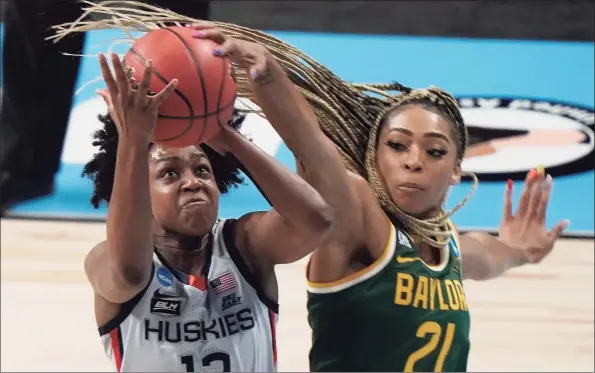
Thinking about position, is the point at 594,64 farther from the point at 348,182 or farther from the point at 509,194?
the point at 348,182

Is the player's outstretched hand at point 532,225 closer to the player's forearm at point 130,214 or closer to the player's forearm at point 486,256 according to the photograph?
the player's forearm at point 486,256

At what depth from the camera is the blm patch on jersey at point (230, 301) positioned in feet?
4.09

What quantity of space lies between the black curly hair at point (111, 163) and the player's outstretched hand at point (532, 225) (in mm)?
738

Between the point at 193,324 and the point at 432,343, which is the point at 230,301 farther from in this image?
the point at 432,343

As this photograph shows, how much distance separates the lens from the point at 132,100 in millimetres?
944

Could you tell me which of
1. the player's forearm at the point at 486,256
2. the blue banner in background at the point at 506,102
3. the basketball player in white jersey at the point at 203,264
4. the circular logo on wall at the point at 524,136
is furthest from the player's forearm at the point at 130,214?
the circular logo on wall at the point at 524,136

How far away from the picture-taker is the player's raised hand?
1058 mm

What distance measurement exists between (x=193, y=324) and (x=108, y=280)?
0.16 meters

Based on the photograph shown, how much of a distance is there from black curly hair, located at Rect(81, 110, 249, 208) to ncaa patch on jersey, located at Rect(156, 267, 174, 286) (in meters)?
0.17

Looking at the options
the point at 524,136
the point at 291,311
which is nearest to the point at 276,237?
the point at 291,311

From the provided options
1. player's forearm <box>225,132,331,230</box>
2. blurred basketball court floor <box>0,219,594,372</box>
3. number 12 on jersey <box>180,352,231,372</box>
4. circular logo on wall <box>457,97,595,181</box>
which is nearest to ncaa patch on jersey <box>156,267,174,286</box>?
number 12 on jersey <box>180,352,231,372</box>

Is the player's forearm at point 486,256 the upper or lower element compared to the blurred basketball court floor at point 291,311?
upper

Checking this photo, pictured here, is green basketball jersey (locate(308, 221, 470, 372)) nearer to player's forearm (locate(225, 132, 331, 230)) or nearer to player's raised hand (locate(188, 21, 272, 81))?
player's forearm (locate(225, 132, 331, 230))

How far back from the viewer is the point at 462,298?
1445 mm
